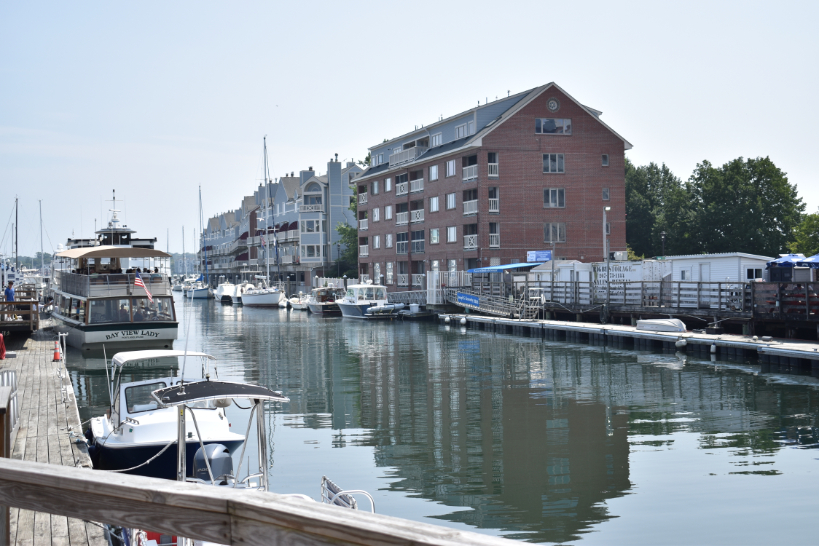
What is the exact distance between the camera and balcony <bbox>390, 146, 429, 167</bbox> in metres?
69.6

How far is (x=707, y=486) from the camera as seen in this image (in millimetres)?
14523

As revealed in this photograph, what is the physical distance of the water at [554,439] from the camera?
42.9 ft

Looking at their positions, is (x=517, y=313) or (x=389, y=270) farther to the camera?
(x=389, y=270)

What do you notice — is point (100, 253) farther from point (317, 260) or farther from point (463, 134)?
point (317, 260)

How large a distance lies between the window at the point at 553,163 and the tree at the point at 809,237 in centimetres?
2540

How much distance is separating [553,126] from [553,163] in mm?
2959

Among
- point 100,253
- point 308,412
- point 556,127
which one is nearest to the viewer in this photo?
point 308,412

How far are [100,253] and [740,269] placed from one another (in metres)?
32.0

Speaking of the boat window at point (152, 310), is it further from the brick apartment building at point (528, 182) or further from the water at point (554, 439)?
the brick apartment building at point (528, 182)

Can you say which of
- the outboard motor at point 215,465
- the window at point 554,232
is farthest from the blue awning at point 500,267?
the outboard motor at point 215,465

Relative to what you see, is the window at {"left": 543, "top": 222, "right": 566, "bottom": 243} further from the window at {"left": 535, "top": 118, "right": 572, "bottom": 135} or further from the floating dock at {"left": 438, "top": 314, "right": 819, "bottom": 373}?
the floating dock at {"left": 438, "top": 314, "right": 819, "bottom": 373}

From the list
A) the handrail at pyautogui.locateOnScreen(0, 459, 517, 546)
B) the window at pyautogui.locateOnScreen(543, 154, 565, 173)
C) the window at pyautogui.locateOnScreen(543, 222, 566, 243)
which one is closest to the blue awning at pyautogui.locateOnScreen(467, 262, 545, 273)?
the window at pyautogui.locateOnScreen(543, 222, 566, 243)

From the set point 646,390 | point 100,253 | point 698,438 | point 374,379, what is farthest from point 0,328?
point 698,438

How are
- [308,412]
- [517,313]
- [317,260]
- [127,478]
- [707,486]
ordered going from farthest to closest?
[317,260], [517,313], [308,412], [707,486], [127,478]
